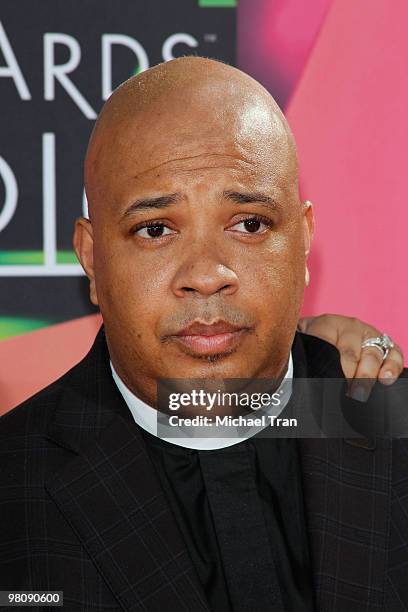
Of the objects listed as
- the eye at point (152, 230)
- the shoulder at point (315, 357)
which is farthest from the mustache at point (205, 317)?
the shoulder at point (315, 357)

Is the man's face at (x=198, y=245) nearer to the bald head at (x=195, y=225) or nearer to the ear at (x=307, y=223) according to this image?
the bald head at (x=195, y=225)

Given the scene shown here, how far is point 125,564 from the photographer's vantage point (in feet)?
5.59

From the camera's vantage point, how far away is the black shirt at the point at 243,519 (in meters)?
1.77

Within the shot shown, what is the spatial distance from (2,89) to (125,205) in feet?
3.40

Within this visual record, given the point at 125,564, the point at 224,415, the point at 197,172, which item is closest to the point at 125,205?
the point at 197,172

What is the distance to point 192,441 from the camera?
193 centimetres

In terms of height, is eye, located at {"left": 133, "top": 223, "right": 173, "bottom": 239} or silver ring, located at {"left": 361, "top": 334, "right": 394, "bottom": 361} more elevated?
eye, located at {"left": 133, "top": 223, "right": 173, "bottom": 239}

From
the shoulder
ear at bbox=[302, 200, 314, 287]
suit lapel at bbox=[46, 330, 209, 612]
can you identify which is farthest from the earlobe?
suit lapel at bbox=[46, 330, 209, 612]

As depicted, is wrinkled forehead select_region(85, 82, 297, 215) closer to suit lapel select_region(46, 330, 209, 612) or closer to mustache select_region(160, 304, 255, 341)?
mustache select_region(160, 304, 255, 341)

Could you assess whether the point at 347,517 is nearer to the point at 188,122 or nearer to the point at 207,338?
the point at 207,338

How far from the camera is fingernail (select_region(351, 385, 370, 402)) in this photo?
6.69 ft

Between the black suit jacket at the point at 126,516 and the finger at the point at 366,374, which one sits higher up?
the finger at the point at 366,374

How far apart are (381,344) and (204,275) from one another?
66 centimetres

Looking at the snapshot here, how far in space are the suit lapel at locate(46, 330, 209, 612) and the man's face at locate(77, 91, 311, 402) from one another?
5.3 inches
